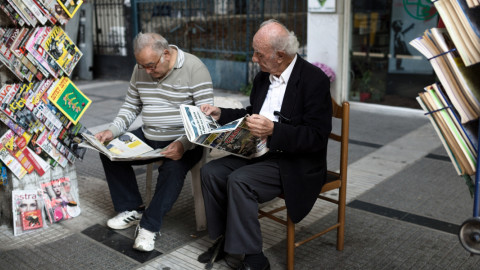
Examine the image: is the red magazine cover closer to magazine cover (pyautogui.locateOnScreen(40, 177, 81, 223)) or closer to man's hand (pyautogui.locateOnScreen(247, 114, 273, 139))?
magazine cover (pyautogui.locateOnScreen(40, 177, 81, 223))

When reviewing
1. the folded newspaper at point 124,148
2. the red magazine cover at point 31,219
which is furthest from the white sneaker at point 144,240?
the red magazine cover at point 31,219

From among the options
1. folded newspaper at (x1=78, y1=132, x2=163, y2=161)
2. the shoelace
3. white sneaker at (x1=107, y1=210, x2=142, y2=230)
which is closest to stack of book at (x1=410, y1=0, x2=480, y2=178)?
folded newspaper at (x1=78, y1=132, x2=163, y2=161)

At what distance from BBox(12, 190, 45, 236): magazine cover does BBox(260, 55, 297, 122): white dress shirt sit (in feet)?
5.88

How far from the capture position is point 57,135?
355 cm

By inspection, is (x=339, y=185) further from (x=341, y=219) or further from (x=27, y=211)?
(x=27, y=211)

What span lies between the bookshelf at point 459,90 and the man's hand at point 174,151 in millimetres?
1683

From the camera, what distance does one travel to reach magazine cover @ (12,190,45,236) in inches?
135

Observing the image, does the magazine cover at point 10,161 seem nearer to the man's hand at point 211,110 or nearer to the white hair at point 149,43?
the white hair at point 149,43

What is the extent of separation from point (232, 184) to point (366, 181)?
2156mm

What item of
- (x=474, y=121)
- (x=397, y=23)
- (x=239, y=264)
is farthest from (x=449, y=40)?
(x=397, y=23)

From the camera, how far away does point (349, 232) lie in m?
3.45

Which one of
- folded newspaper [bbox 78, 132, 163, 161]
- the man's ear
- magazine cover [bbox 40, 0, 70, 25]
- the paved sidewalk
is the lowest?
the paved sidewalk

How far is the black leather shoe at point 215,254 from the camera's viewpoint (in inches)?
119

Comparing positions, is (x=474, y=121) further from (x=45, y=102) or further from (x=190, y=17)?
(x=190, y=17)
